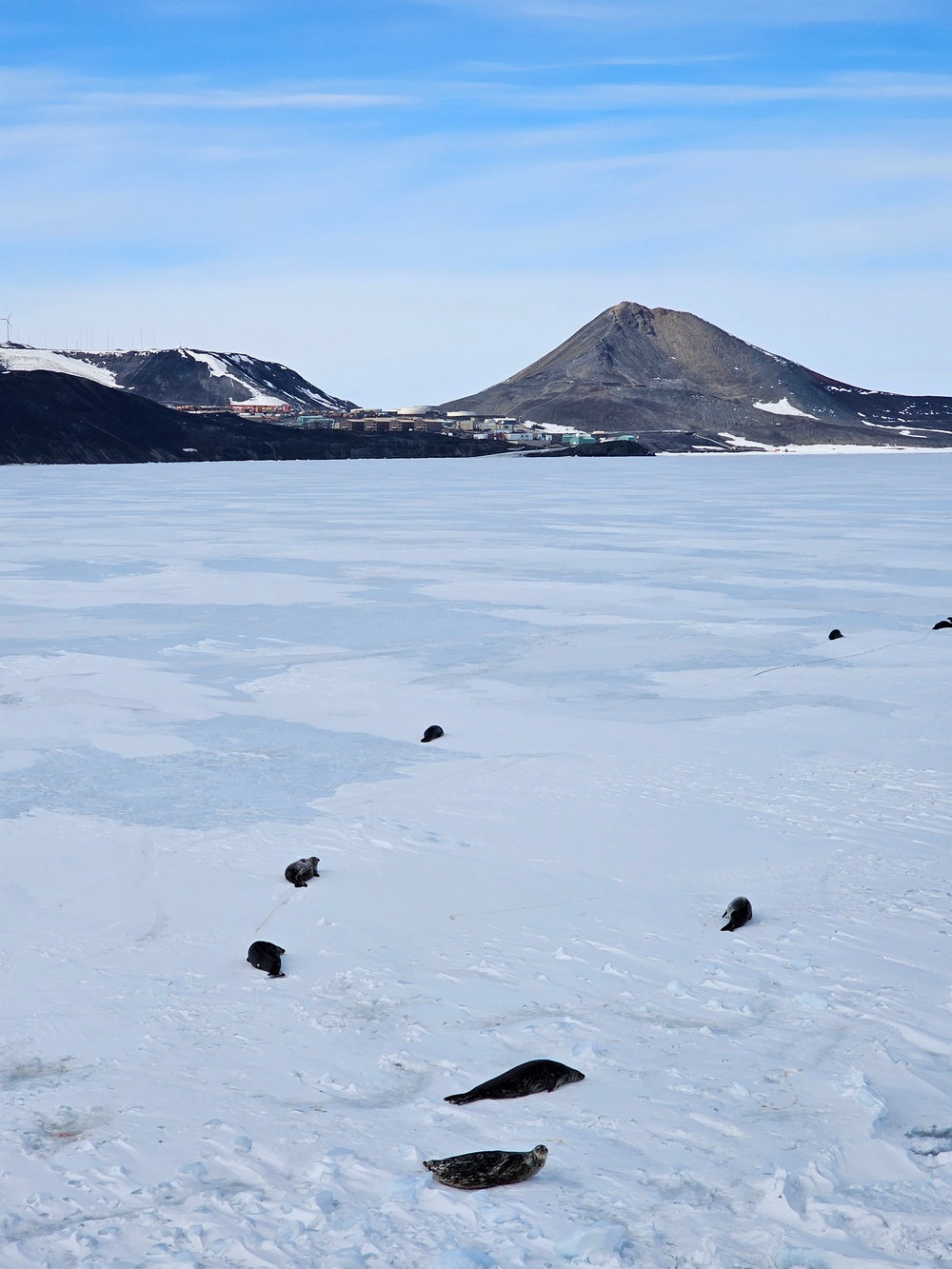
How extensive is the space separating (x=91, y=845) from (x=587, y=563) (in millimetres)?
15475

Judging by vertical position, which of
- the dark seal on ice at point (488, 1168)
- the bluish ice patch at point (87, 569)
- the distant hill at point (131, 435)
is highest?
the distant hill at point (131, 435)

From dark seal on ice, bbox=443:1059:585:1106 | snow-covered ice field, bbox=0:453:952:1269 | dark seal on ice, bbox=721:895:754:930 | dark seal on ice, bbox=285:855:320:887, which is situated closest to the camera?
snow-covered ice field, bbox=0:453:952:1269

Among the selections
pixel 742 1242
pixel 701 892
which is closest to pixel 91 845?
pixel 701 892

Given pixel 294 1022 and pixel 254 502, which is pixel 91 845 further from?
pixel 254 502

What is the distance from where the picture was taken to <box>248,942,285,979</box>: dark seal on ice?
4.88 m

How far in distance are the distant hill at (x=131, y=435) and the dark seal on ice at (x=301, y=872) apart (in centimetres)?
12156

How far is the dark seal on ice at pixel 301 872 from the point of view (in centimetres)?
584

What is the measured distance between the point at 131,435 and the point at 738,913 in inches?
5412

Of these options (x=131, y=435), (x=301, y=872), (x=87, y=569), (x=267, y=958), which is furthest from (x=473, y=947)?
(x=131, y=435)

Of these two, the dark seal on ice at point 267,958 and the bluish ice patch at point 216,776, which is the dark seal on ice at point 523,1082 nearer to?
the dark seal on ice at point 267,958

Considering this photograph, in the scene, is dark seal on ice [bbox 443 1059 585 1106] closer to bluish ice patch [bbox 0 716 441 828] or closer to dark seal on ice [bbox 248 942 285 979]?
dark seal on ice [bbox 248 942 285 979]

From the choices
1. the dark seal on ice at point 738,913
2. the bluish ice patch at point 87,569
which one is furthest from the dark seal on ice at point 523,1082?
the bluish ice patch at point 87,569

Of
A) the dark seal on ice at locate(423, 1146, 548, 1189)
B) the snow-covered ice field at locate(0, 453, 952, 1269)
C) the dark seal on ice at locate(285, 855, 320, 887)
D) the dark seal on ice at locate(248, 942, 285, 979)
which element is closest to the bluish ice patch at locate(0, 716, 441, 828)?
the snow-covered ice field at locate(0, 453, 952, 1269)

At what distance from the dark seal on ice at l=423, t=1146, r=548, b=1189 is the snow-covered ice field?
0.16 feet
